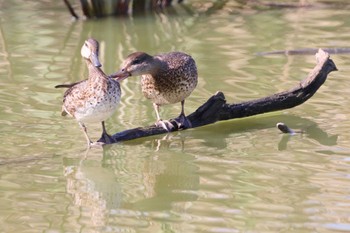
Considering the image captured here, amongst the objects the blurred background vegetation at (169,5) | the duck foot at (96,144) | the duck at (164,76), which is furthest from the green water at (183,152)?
the blurred background vegetation at (169,5)

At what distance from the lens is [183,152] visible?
793 cm

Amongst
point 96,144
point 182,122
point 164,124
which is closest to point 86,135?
point 96,144

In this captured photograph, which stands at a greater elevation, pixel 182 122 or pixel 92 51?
pixel 92 51

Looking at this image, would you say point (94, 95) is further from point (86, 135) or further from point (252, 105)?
point (252, 105)

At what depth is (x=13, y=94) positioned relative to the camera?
9.78 meters

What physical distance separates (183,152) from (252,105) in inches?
38.6

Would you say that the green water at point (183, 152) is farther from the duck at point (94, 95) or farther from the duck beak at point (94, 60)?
A: the duck beak at point (94, 60)

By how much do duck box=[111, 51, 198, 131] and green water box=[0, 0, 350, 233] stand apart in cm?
30

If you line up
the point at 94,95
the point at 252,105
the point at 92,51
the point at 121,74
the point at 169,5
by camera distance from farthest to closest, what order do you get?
1. the point at 169,5
2. the point at 252,105
3. the point at 121,74
4. the point at 92,51
5. the point at 94,95

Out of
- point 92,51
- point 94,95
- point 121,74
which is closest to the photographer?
point 94,95

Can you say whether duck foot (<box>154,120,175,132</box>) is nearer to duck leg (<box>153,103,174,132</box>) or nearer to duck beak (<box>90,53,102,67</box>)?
duck leg (<box>153,103,174,132</box>)

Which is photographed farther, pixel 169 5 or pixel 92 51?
pixel 169 5

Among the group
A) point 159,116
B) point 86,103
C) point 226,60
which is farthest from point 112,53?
point 86,103

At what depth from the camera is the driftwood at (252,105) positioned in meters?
8.31
